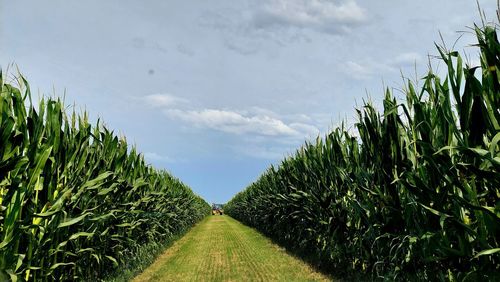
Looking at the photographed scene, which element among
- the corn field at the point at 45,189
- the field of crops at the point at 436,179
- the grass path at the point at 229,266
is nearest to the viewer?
the field of crops at the point at 436,179

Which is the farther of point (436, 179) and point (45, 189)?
point (45, 189)

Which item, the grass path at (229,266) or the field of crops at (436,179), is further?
the grass path at (229,266)

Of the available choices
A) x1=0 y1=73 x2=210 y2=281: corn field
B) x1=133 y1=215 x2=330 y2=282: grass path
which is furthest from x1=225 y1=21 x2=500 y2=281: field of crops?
x1=0 y1=73 x2=210 y2=281: corn field

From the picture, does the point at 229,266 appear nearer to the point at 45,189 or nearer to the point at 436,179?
the point at 45,189

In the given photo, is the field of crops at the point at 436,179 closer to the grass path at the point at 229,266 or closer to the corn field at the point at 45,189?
the grass path at the point at 229,266

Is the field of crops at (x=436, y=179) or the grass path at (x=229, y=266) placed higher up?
the field of crops at (x=436, y=179)

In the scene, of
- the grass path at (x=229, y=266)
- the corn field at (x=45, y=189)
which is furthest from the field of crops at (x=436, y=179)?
the corn field at (x=45, y=189)

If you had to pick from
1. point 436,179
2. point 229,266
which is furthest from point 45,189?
point 229,266

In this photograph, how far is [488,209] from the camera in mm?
3906

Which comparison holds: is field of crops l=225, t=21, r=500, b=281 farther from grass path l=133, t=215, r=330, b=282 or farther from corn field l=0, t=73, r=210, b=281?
corn field l=0, t=73, r=210, b=281

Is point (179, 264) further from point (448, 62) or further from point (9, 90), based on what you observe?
point (448, 62)

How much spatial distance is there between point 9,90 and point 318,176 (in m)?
8.53

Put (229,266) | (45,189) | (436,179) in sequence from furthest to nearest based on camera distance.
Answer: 1. (229,266)
2. (45,189)
3. (436,179)

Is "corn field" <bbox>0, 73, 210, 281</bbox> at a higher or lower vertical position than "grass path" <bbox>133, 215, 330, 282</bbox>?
higher
